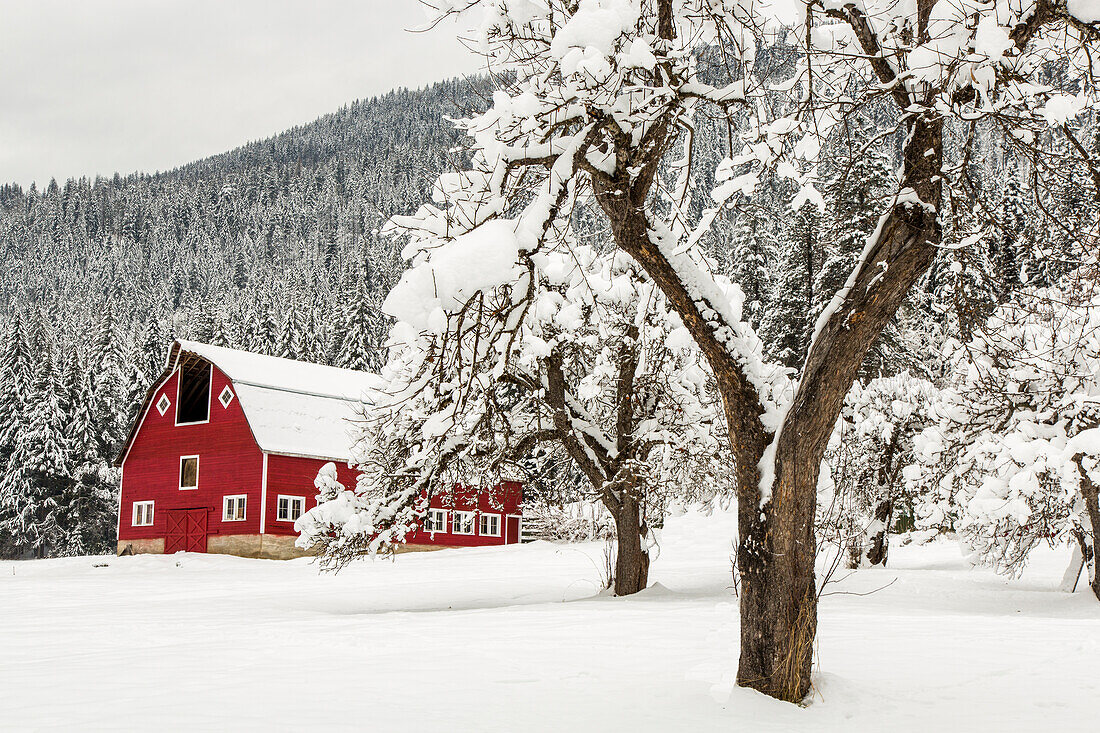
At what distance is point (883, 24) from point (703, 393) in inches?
428

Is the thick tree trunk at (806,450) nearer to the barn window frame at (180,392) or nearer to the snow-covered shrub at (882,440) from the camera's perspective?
the snow-covered shrub at (882,440)

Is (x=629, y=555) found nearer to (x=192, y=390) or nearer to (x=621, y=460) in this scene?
(x=621, y=460)

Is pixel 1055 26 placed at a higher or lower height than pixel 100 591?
higher

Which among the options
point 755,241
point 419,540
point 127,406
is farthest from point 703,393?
point 127,406

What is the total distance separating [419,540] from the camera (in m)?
33.7

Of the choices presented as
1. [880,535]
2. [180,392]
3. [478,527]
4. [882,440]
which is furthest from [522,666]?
[180,392]

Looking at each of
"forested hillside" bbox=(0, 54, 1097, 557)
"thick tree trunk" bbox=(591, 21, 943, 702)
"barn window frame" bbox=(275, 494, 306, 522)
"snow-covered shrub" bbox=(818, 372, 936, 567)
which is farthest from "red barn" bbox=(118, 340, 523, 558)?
"thick tree trunk" bbox=(591, 21, 943, 702)

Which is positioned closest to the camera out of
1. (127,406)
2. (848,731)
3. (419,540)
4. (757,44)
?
(848,731)

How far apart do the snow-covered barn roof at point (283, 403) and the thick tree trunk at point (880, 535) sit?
1659 centimetres

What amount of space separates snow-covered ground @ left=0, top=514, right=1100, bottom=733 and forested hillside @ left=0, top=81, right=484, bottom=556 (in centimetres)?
364

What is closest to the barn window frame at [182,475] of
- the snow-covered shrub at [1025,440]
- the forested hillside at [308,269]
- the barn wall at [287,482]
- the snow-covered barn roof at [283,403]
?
the snow-covered barn roof at [283,403]

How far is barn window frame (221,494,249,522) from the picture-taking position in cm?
3125

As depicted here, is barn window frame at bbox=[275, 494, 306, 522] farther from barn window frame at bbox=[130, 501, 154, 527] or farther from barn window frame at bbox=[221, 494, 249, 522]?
barn window frame at bbox=[130, 501, 154, 527]

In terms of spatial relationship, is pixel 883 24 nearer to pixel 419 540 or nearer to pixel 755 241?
pixel 419 540
